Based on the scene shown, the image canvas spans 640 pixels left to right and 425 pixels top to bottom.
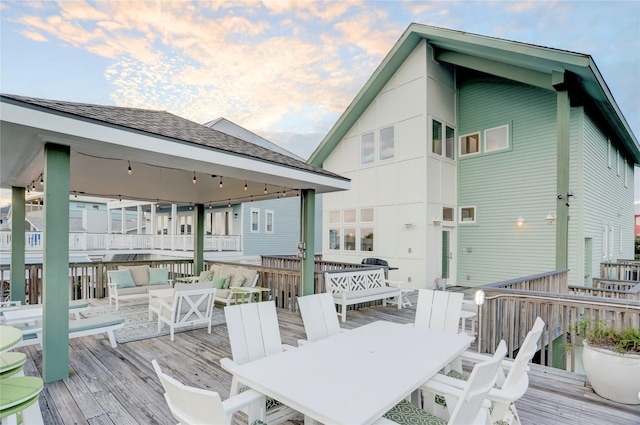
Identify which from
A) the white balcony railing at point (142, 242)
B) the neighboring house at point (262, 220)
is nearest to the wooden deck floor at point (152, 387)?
the white balcony railing at point (142, 242)

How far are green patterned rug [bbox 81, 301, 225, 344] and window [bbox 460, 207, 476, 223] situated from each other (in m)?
7.92

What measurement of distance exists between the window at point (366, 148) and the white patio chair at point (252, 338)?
30.9ft

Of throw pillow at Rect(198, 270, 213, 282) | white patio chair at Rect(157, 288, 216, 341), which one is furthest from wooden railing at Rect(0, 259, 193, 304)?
white patio chair at Rect(157, 288, 216, 341)

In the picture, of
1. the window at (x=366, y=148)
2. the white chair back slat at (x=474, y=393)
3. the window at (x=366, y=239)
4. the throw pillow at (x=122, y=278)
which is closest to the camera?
the white chair back slat at (x=474, y=393)

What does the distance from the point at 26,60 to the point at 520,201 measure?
467 inches

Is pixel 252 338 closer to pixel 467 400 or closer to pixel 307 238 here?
pixel 467 400

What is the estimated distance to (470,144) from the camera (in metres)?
11.0

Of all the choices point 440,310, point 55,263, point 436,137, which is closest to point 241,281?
point 55,263

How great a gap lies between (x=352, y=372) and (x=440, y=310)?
6.66 feet

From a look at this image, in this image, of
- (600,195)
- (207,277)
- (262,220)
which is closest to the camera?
(207,277)

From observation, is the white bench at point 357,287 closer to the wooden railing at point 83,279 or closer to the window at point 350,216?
the window at point 350,216

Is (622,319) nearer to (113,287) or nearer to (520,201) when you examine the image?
(520,201)

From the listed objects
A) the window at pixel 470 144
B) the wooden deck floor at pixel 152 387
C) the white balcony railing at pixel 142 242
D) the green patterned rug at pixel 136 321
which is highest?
the window at pixel 470 144

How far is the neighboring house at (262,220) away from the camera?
14664 mm
